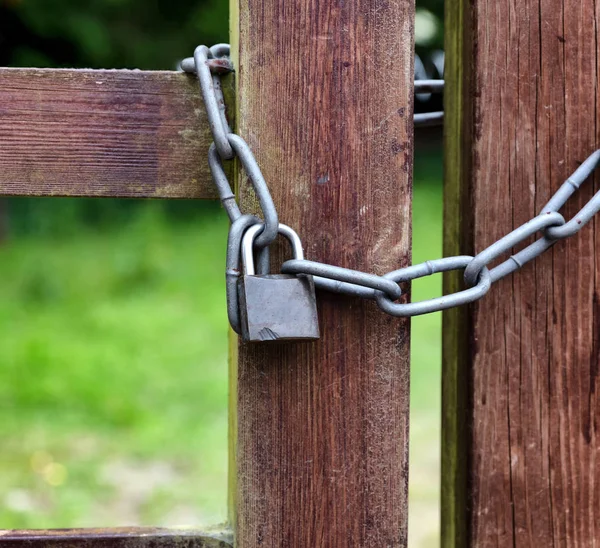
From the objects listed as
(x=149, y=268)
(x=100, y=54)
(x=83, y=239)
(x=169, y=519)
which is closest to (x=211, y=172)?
(x=169, y=519)

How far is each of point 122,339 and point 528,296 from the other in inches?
173

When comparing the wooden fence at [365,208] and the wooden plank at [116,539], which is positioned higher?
the wooden fence at [365,208]

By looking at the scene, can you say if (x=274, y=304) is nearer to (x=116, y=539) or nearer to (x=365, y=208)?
(x=365, y=208)

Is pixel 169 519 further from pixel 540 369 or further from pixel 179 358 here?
pixel 540 369

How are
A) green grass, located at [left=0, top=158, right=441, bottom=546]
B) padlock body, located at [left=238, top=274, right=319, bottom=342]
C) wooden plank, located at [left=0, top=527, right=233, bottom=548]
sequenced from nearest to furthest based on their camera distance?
padlock body, located at [left=238, top=274, right=319, bottom=342], wooden plank, located at [left=0, top=527, right=233, bottom=548], green grass, located at [left=0, top=158, right=441, bottom=546]

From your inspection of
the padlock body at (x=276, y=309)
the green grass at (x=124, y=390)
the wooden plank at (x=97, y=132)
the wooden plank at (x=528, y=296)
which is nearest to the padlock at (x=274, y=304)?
the padlock body at (x=276, y=309)

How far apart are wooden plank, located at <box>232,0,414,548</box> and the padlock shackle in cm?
3

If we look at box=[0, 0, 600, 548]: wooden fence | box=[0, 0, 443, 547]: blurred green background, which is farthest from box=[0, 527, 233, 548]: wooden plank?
box=[0, 0, 443, 547]: blurred green background

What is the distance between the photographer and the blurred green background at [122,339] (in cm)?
332

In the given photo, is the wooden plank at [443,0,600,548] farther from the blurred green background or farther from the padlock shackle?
the blurred green background

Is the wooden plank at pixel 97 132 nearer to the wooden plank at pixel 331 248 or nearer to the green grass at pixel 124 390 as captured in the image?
the wooden plank at pixel 331 248

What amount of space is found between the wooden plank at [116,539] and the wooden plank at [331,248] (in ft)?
0.14

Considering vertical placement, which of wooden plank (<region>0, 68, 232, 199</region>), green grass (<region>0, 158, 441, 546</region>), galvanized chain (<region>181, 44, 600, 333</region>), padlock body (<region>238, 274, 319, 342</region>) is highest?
wooden plank (<region>0, 68, 232, 199</region>)

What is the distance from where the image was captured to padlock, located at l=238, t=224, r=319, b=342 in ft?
2.40
